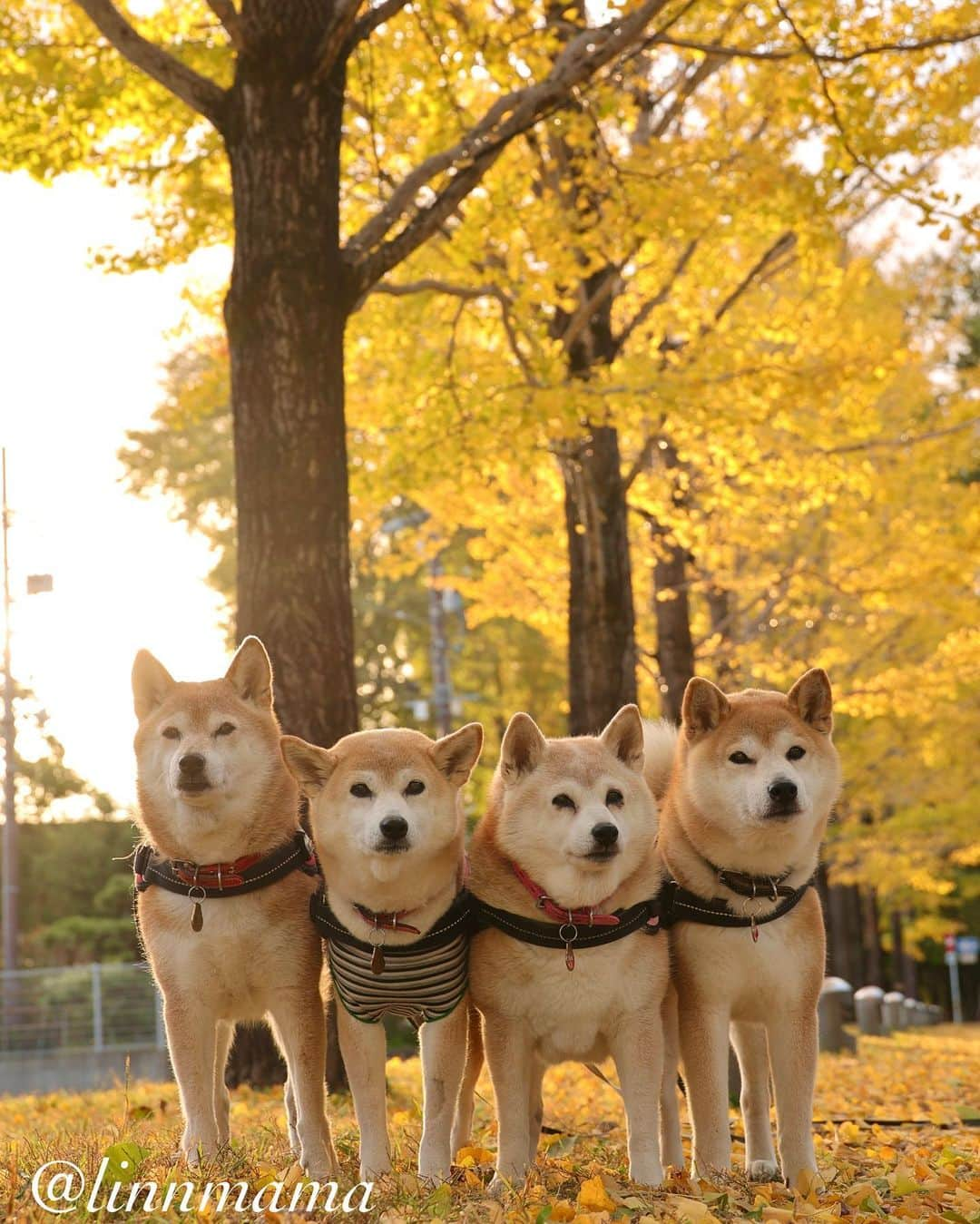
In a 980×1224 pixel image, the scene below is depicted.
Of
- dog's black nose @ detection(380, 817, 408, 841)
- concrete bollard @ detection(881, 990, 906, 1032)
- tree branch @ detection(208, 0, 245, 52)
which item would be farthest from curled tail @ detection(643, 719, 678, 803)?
concrete bollard @ detection(881, 990, 906, 1032)

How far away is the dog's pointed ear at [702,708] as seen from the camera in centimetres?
465

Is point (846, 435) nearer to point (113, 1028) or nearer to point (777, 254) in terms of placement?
point (777, 254)

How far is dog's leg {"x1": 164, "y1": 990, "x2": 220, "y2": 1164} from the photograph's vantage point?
445 cm

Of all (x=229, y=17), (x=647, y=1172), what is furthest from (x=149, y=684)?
(x=229, y=17)

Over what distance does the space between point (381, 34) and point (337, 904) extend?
7.97 m

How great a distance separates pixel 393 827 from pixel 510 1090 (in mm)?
948

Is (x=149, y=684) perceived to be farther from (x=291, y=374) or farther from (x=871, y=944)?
(x=871, y=944)

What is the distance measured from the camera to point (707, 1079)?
4477 millimetres

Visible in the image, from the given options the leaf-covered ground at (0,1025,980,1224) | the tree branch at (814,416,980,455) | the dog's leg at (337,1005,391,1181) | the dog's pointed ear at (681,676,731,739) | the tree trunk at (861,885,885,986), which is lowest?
the tree trunk at (861,885,885,986)

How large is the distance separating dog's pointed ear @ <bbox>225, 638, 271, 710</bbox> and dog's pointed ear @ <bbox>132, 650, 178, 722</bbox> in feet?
0.71

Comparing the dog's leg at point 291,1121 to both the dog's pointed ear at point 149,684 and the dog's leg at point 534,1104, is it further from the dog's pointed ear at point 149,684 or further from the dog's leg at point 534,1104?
the dog's pointed ear at point 149,684

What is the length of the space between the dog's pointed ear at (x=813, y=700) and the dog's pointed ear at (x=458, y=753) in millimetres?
1104

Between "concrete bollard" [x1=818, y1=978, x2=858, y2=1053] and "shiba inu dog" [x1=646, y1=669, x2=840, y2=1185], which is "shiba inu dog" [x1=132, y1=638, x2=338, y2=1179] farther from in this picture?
"concrete bollard" [x1=818, y1=978, x2=858, y2=1053]

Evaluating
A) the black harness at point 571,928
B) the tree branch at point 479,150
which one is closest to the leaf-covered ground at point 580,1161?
the black harness at point 571,928
